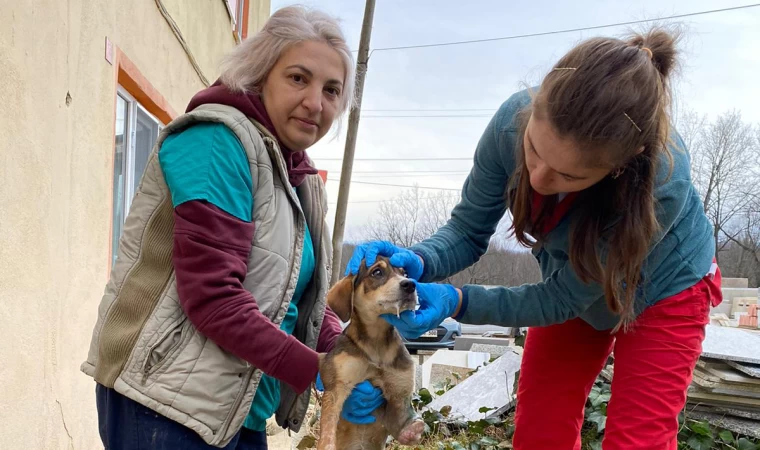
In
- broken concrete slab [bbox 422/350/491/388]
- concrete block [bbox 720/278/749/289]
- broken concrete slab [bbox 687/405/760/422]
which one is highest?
broken concrete slab [bbox 687/405/760/422]

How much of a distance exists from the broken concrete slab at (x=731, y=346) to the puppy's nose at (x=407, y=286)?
330 centimetres

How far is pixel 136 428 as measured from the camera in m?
1.86

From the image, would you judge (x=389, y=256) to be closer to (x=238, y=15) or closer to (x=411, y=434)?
(x=411, y=434)

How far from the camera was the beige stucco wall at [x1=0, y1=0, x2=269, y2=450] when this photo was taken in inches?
119

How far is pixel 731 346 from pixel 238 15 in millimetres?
10154

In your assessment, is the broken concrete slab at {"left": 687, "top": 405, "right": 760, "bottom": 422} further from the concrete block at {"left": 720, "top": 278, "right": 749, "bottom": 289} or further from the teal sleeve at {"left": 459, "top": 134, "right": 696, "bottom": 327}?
the concrete block at {"left": 720, "top": 278, "right": 749, "bottom": 289}

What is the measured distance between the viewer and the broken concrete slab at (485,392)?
5836mm


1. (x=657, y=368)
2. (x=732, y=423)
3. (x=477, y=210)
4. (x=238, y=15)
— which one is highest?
(x=238, y=15)

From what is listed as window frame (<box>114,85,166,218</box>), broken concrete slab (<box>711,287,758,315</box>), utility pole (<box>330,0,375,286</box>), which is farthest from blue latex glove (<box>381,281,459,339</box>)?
broken concrete slab (<box>711,287,758,315</box>)

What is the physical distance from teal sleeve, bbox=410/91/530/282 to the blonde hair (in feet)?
2.76

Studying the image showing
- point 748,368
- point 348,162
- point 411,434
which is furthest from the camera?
point 348,162

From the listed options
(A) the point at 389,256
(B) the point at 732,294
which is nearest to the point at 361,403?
(A) the point at 389,256

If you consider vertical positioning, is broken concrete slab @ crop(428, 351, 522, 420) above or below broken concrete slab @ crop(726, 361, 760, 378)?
below

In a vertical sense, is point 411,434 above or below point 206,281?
below
